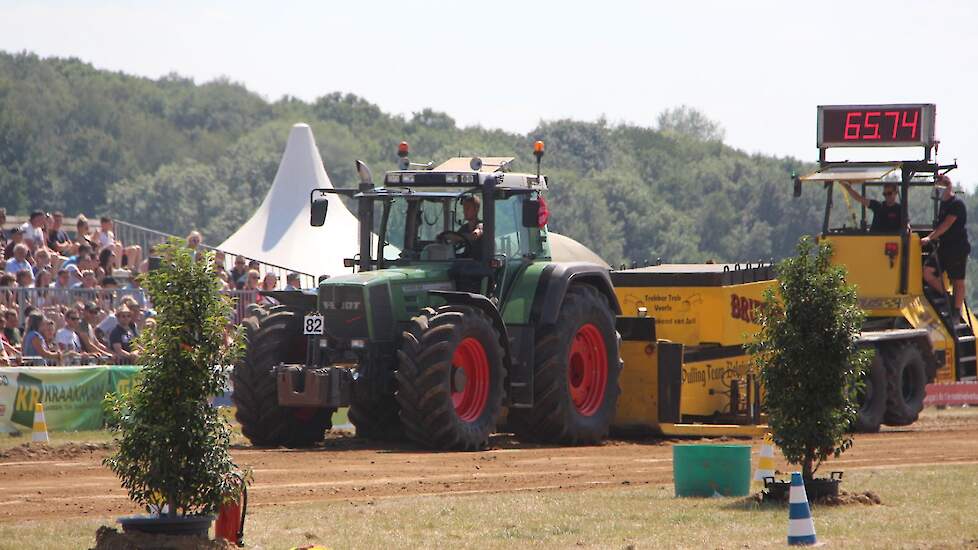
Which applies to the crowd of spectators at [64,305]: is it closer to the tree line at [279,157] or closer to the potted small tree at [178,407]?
the potted small tree at [178,407]

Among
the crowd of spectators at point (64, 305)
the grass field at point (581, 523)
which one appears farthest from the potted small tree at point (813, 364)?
the crowd of spectators at point (64, 305)

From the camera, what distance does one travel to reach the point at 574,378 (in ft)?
55.9

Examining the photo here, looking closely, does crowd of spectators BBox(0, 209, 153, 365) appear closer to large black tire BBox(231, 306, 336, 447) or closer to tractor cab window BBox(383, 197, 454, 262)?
large black tire BBox(231, 306, 336, 447)

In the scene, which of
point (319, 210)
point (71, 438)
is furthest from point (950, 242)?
point (71, 438)

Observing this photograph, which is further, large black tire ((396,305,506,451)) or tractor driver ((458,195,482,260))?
tractor driver ((458,195,482,260))

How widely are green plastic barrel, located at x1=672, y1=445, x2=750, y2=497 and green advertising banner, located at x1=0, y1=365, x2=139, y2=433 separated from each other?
7476mm

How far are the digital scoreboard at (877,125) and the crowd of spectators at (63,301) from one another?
7.31 meters

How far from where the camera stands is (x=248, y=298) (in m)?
23.3

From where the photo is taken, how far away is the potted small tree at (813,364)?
11.5 m

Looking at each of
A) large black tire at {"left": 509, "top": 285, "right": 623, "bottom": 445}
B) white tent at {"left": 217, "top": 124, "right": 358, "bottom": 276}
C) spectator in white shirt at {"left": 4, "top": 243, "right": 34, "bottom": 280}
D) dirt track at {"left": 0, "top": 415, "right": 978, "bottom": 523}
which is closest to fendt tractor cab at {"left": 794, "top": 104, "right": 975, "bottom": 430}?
dirt track at {"left": 0, "top": 415, "right": 978, "bottom": 523}

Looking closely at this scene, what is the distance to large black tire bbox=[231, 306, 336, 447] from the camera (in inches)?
608

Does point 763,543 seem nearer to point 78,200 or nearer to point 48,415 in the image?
point 48,415

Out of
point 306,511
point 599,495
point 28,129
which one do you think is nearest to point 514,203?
point 599,495

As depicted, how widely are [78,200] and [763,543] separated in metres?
88.7
